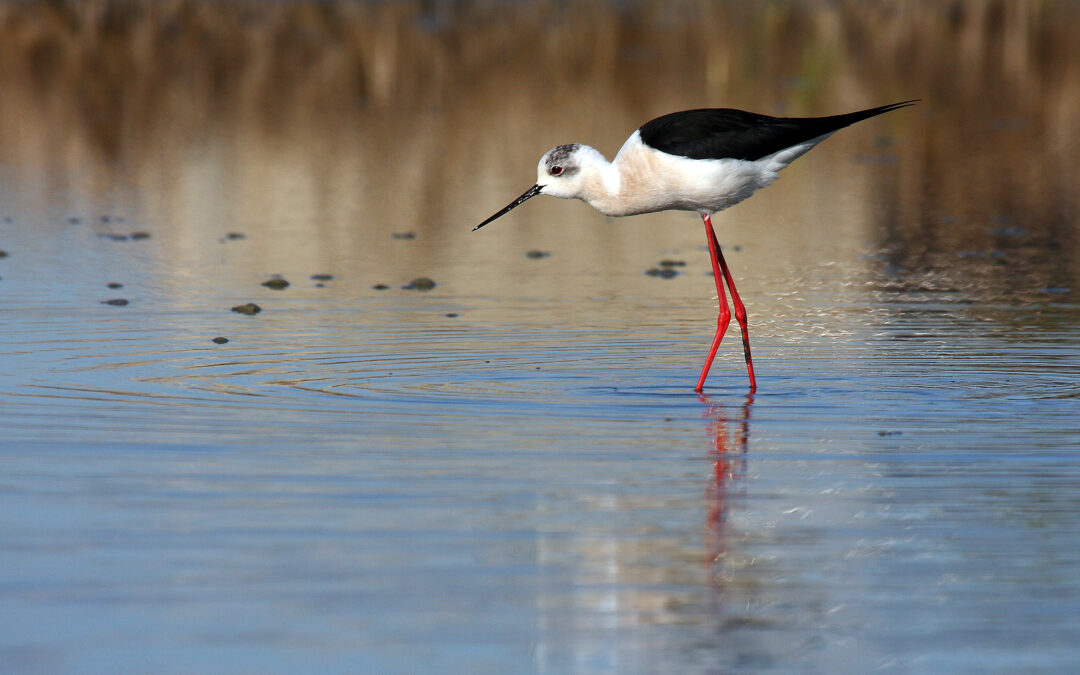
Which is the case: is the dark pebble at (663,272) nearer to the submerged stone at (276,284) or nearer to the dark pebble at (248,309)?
the submerged stone at (276,284)

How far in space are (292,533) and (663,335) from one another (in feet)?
15.4

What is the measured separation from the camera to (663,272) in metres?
12.5

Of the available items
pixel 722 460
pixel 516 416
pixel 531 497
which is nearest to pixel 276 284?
pixel 516 416

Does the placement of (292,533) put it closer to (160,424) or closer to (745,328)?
(160,424)

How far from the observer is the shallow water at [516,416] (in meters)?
4.75

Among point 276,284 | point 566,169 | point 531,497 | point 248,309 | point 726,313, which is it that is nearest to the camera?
point 531,497

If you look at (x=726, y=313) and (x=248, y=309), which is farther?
(x=248, y=309)

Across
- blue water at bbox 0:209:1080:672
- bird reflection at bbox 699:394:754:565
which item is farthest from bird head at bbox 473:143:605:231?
bird reflection at bbox 699:394:754:565

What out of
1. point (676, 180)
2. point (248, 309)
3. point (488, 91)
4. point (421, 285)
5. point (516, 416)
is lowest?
point (516, 416)

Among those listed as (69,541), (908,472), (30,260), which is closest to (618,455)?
(908,472)

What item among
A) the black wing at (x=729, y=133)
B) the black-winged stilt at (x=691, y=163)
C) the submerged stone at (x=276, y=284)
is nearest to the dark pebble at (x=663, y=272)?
the submerged stone at (x=276, y=284)

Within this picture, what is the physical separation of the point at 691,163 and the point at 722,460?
7.88 ft

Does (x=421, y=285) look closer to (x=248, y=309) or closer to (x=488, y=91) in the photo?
(x=248, y=309)

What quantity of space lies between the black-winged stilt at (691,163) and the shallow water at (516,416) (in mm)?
772
